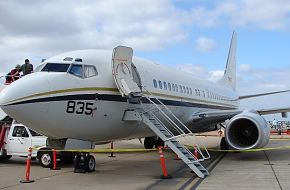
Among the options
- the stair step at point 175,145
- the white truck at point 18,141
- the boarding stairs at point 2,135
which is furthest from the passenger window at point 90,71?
the boarding stairs at point 2,135

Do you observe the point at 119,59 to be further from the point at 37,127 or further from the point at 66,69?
the point at 37,127

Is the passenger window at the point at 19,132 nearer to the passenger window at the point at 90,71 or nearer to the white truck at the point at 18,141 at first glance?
the white truck at the point at 18,141

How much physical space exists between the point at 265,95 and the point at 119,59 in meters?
17.3

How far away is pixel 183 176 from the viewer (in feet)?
36.4

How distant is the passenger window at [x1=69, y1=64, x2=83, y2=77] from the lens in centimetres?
1006

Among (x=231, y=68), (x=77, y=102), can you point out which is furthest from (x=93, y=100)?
(x=231, y=68)

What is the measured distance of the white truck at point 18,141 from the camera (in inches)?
557

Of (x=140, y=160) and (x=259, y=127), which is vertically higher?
(x=259, y=127)

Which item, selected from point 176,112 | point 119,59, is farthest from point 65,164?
point 119,59

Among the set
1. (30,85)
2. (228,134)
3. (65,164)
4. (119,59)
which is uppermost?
(119,59)

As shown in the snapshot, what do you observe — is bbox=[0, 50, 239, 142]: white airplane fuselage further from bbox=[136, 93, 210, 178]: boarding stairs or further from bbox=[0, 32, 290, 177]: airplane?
bbox=[136, 93, 210, 178]: boarding stairs

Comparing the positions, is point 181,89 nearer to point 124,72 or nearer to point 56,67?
point 124,72

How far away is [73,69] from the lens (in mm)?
10133

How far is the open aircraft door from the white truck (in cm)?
495
